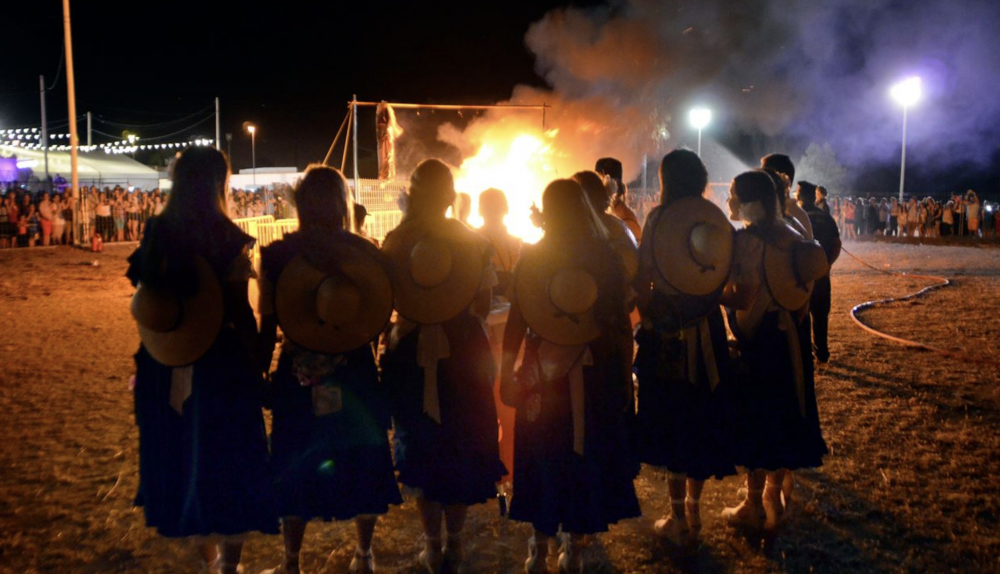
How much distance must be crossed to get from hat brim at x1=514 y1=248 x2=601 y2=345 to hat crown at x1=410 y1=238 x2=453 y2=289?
0.39 metres

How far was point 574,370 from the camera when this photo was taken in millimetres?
3604

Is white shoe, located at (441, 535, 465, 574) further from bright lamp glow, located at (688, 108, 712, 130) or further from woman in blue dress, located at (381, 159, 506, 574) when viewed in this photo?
bright lamp glow, located at (688, 108, 712, 130)

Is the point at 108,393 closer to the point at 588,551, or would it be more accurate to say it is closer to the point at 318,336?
the point at 318,336

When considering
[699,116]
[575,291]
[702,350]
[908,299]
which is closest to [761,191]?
[702,350]

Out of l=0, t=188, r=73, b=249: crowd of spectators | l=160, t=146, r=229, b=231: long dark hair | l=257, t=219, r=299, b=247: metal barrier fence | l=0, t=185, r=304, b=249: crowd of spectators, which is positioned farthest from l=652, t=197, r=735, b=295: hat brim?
l=0, t=188, r=73, b=249: crowd of spectators

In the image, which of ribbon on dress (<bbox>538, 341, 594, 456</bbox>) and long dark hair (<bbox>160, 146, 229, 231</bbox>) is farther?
ribbon on dress (<bbox>538, 341, 594, 456</bbox>)

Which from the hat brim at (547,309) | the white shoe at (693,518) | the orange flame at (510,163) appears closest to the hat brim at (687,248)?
the hat brim at (547,309)

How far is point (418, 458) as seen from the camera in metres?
3.79

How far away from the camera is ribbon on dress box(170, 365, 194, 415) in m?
3.33

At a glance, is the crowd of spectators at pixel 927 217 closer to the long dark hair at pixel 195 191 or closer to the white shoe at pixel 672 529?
the white shoe at pixel 672 529

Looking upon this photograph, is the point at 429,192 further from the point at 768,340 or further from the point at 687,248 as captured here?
the point at 768,340

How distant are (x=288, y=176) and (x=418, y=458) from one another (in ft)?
172

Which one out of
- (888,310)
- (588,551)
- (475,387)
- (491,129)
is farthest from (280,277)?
(888,310)

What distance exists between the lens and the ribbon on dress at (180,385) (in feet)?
10.9
